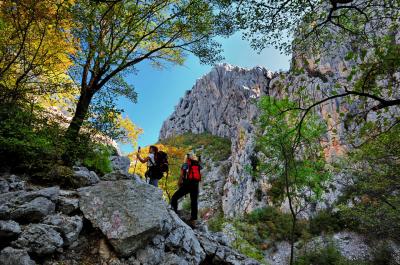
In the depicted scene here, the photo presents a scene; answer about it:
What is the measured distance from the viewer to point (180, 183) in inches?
362

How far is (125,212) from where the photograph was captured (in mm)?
6262

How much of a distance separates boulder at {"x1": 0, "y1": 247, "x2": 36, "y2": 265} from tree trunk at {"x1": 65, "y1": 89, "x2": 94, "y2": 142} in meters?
4.95

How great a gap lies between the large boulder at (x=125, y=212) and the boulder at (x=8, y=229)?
4.78 feet

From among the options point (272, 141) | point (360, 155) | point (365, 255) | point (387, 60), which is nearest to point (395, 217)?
point (360, 155)

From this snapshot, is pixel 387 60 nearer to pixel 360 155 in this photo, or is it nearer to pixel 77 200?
pixel 77 200

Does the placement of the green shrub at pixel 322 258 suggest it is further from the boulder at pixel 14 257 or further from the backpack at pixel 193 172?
the boulder at pixel 14 257

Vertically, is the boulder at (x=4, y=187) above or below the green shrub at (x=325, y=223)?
below

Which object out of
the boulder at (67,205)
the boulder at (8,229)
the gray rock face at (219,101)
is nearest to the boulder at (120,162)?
the boulder at (67,205)

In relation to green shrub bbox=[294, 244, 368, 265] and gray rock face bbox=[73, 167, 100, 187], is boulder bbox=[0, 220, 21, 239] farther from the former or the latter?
green shrub bbox=[294, 244, 368, 265]

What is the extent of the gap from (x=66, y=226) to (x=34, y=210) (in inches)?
25.5

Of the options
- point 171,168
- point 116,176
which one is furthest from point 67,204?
point 171,168

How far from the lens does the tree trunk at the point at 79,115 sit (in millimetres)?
9281

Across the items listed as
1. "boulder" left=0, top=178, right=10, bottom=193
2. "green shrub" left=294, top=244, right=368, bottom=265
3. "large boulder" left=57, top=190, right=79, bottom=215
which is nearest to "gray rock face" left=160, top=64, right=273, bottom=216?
"green shrub" left=294, top=244, right=368, bottom=265

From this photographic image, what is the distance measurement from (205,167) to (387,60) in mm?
60751
